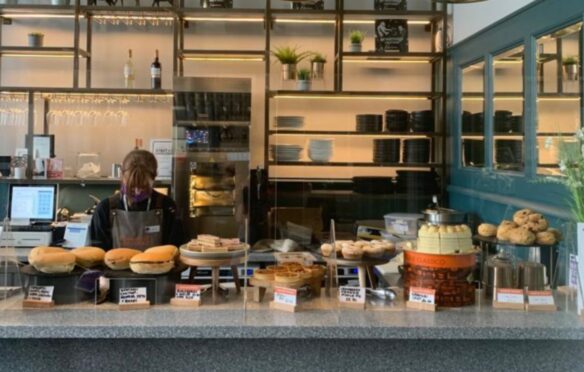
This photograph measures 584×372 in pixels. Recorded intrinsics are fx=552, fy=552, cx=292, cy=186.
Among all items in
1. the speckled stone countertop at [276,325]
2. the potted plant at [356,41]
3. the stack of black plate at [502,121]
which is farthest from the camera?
the potted plant at [356,41]

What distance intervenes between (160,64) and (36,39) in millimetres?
1065

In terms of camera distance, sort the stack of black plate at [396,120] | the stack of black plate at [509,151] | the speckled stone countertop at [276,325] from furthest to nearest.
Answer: the stack of black plate at [396,120] < the stack of black plate at [509,151] < the speckled stone countertop at [276,325]

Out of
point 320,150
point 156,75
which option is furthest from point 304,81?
point 156,75

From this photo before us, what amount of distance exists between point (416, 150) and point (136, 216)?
2.76 m

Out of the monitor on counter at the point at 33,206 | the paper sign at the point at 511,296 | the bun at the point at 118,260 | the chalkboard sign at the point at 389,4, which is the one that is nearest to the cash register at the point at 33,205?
the monitor on counter at the point at 33,206

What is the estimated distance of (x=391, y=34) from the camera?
4.93 metres

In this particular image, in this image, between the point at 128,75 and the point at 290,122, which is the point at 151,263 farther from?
the point at 128,75

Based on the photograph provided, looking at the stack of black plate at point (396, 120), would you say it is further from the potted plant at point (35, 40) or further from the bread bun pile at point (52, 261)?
the bread bun pile at point (52, 261)

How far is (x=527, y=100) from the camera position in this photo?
10.6ft

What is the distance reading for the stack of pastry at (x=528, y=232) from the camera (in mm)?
1948

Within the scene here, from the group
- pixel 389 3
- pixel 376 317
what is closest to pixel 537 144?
pixel 376 317

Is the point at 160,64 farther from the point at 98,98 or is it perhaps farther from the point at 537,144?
the point at 537,144

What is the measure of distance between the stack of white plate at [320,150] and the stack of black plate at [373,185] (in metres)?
0.35

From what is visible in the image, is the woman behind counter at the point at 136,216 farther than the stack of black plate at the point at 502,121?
No
